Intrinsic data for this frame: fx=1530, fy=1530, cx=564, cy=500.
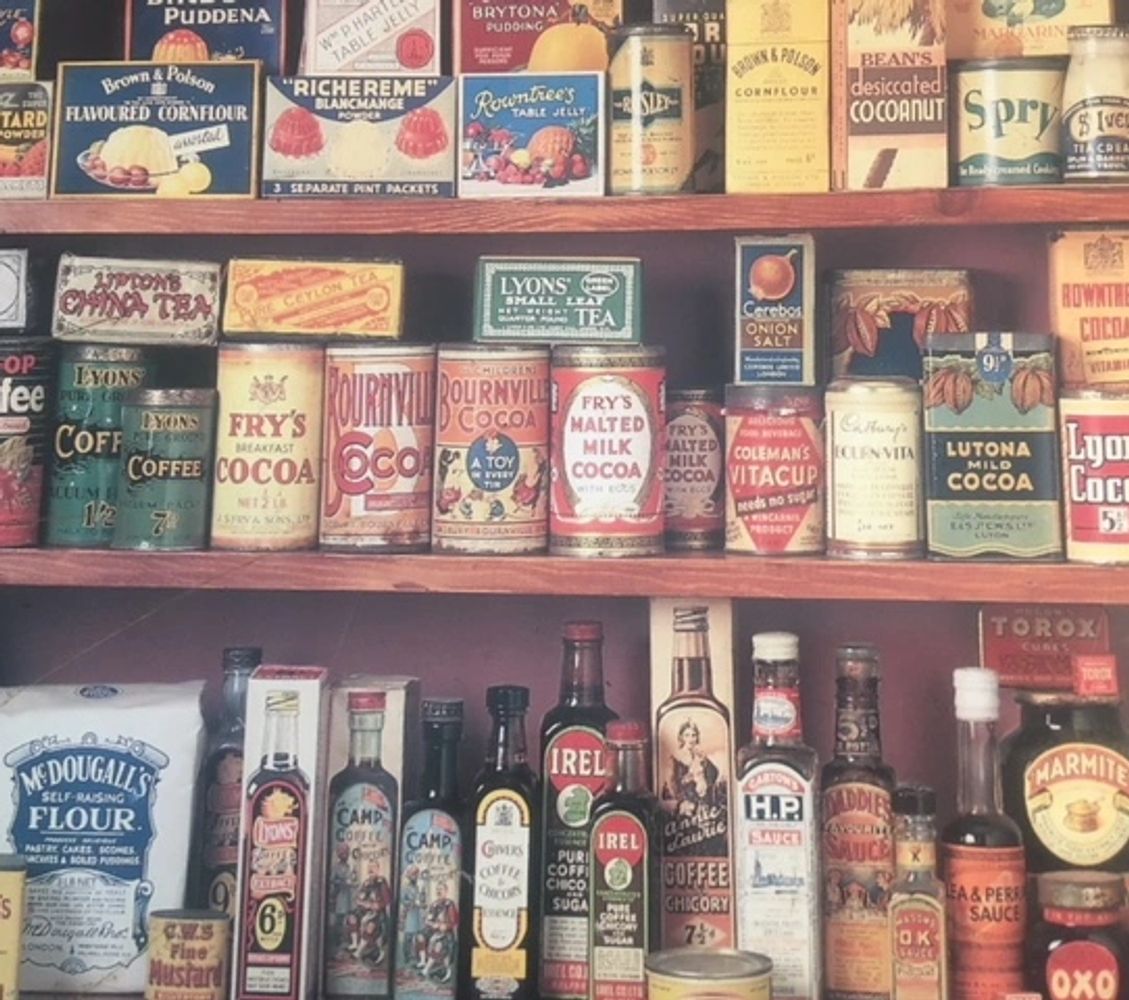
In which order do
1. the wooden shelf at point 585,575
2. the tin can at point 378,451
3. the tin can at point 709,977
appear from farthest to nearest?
the tin can at point 378,451, the wooden shelf at point 585,575, the tin can at point 709,977

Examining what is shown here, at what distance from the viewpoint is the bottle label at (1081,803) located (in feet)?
4.49

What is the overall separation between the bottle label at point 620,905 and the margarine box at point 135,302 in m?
0.63

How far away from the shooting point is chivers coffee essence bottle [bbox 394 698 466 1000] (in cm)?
140

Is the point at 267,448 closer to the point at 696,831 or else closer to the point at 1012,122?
the point at 696,831

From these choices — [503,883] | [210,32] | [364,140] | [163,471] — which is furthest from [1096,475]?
[210,32]

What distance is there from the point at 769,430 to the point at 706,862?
41cm

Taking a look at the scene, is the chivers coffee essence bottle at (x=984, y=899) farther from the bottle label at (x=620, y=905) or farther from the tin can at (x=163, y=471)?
the tin can at (x=163, y=471)

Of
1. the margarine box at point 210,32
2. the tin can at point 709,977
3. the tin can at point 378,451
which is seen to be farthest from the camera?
the margarine box at point 210,32

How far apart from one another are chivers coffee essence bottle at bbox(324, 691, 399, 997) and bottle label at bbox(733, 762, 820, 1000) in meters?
0.33

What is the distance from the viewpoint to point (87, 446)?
150cm

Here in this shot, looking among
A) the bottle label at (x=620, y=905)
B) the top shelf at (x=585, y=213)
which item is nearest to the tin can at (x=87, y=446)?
the top shelf at (x=585, y=213)

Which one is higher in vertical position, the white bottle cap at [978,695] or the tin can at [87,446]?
the tin can at [87,446]

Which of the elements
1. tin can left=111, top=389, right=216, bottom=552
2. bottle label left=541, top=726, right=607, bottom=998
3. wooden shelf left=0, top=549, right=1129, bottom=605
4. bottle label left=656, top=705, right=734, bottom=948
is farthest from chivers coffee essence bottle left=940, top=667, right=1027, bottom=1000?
tin can left=111, top=389, right=216, bottom=552

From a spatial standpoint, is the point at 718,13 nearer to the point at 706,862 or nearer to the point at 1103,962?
the point at 706,862
